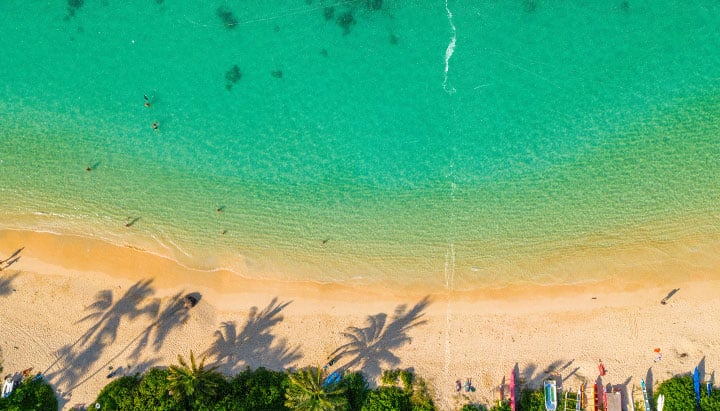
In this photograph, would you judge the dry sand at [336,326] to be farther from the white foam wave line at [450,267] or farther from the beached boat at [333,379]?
the white foam wave line at [450,267]

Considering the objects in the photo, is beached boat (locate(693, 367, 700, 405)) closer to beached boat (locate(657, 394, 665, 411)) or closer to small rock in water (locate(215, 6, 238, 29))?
beached boat (locate(657, 394, 665, 411))

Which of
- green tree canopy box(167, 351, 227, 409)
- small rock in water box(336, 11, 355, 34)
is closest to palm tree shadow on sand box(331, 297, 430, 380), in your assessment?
green tree canopy box(167, 351, 227, 409)

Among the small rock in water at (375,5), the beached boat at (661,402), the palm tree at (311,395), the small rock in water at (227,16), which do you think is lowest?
the palm tree at (311,395)

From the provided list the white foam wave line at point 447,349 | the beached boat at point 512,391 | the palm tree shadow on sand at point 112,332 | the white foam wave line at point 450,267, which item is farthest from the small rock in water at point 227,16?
the beached boat at point 512,391

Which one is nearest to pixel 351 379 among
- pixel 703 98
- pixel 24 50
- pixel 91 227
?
pixel 91 227

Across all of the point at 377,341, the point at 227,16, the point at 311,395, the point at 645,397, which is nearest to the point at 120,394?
the point at 311,395

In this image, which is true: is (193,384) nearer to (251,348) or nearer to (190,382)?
(190,382)

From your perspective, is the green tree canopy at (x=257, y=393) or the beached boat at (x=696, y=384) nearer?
the beached boat at (x=696, y=384)
